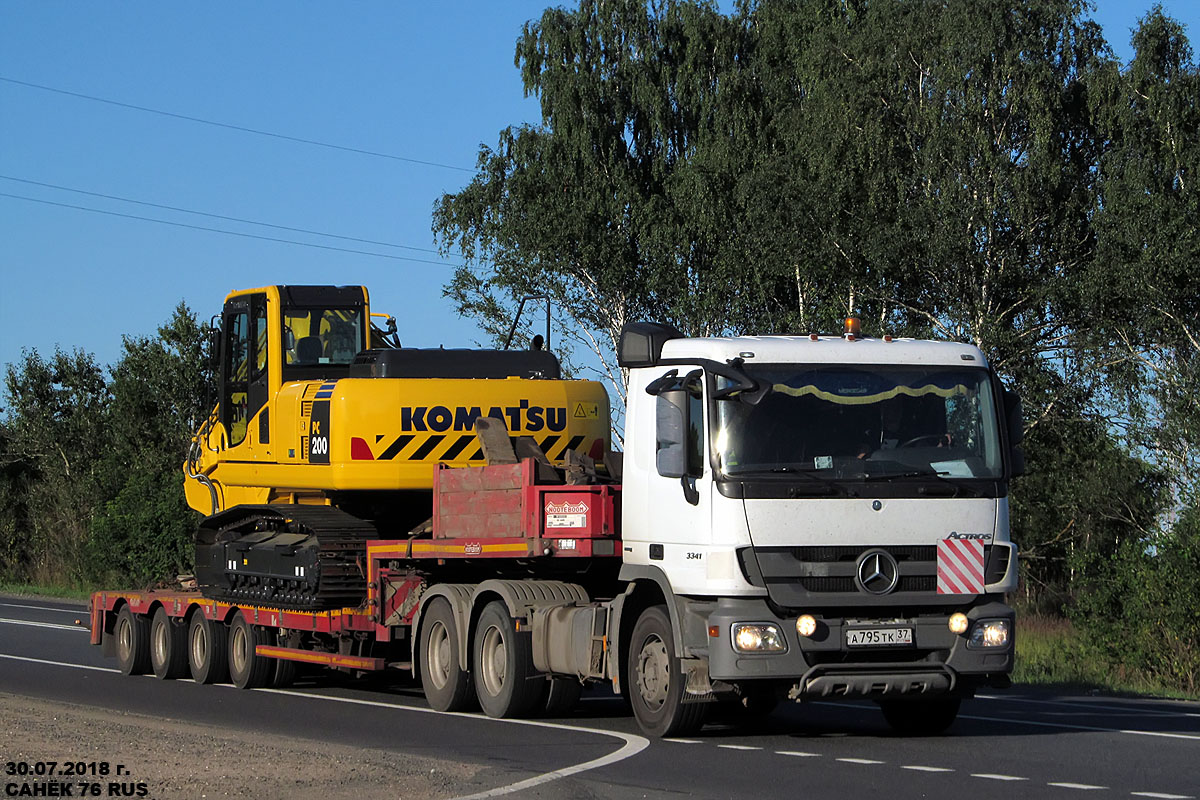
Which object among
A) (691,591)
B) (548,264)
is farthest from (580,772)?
(548,264)

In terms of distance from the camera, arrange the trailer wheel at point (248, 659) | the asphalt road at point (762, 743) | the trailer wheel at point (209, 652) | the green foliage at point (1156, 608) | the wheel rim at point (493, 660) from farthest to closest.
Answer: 1. the green foliage at point (1156, 608)
2. the trailer wheel at point (209, 652)
3. the trailer wheel at point (248, 659)
4. the wheel rim at point (493, 660)
5. the asphalt road at point (762, 743)

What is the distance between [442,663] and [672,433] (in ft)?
13.6

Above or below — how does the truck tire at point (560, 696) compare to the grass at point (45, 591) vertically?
below

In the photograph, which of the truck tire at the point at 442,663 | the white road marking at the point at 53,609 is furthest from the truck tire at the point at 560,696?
the white road marking at the point at 53,609

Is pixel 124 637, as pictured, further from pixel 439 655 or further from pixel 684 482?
pixel 684 482

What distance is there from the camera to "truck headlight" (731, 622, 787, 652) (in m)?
12.0

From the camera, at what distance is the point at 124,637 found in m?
21.2

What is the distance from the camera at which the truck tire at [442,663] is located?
15.2 m

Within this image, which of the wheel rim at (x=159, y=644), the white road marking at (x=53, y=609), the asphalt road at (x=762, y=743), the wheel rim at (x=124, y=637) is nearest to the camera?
the asphalt road at (x=762, y=743)

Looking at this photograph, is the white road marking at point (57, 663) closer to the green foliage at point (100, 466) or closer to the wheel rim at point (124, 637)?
the wheel rim at point (124, 637)

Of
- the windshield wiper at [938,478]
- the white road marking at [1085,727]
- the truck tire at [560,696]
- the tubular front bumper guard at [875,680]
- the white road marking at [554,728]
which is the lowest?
the white road marking at [1085,727]

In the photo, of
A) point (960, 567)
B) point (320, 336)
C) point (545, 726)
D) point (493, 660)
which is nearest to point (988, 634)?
point (960, 567)

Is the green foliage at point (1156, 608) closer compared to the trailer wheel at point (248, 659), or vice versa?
the trailer wheel at point (248, 659)

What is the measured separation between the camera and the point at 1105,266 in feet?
120
